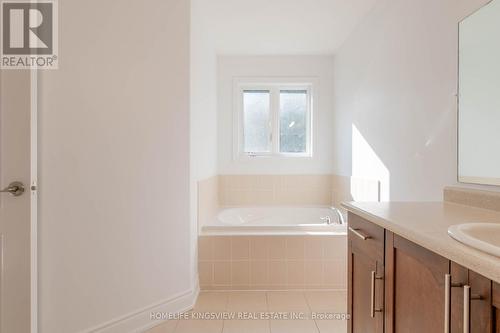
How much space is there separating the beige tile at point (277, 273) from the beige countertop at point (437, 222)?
1.29 meters

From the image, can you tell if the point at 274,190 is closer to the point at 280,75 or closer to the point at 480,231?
the point at 280,75

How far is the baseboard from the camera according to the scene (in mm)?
1888

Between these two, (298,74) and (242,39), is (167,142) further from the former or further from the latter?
(298,74)

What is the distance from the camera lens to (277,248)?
259 cm

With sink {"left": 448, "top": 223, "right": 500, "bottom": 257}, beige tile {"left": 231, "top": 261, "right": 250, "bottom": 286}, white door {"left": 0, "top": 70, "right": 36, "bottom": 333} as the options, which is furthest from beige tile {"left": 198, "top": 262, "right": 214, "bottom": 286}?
sink {"left": 448, "top": 223, "right": 500, "bottom": 257}

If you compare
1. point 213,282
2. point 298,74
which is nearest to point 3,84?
point 213,282

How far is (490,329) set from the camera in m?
0.65

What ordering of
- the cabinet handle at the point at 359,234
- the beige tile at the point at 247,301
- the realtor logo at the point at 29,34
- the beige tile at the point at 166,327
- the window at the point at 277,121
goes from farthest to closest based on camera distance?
the window at the point at 277,121 < the beige tile at the point at 247,301 < the beige tile at the point at 166,327 < the realtor logo at the point at 29,34 < the cabinet handle at the point at 359,234

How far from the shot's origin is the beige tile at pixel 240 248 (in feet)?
8.46

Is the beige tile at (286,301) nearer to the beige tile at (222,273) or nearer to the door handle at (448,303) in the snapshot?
the beige tile at (222,273)

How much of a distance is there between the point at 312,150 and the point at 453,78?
2419 mm

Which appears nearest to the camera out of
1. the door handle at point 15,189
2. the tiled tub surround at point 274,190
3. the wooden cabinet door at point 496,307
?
the wooden cabinet door at point 496,307

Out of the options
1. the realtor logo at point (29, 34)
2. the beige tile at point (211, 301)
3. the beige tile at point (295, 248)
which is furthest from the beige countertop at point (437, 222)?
the realtor logo at point (29, 34)

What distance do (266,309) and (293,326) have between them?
279 mm
